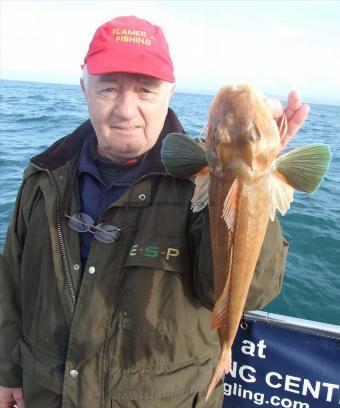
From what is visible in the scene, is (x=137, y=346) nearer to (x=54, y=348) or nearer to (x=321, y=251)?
(x=54, y=348)

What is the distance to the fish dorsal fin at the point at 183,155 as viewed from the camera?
83.4 inches

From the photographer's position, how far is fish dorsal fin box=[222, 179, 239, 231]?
1959mm

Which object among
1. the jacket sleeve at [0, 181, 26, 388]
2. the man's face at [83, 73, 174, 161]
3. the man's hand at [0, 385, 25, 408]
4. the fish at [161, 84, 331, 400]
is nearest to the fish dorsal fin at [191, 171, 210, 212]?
the fish at [161, 84, 331, 400]

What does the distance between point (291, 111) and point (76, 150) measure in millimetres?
1696

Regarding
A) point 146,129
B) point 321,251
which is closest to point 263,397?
point 146,129

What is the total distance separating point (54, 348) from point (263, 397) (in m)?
1.85

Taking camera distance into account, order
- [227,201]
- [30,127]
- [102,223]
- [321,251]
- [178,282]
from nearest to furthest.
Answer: [227,201] < [178,282] < [102,223] < [321,251] < [30,127]

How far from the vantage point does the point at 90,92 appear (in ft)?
8.84

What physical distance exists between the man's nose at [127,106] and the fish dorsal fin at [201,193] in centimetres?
67

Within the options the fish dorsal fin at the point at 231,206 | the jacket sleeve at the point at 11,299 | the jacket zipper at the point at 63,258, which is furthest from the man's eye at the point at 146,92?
the jacket sleeve at the point at 11,299

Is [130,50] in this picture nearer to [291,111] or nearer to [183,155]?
[183,155]

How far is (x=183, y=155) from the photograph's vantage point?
2.14 metres

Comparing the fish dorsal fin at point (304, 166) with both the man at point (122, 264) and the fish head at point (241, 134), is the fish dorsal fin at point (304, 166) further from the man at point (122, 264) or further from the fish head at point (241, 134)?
the man at point (122, 264)

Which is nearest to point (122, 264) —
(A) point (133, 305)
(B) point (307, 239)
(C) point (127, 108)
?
(A) point (133, 305)
